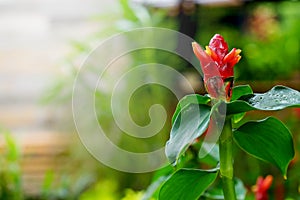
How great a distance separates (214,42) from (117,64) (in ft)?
4.10

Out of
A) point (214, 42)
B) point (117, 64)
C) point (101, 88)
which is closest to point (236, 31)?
point (117, 64)

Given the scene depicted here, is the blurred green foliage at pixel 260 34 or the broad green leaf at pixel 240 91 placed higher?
the broad green leaf at pixel 240 91

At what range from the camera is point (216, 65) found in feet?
1.59

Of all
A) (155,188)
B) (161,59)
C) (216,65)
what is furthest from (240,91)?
(161,59)

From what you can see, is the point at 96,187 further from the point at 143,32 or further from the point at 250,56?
the point at 250,56

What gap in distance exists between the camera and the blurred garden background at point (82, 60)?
4.94 ft

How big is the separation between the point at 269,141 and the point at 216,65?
8 cm

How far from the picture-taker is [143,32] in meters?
1.49

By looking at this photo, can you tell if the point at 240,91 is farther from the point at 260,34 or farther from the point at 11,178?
the point at 260,34

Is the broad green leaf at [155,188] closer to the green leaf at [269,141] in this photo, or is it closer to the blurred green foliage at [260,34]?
the green leaf at [269,141]

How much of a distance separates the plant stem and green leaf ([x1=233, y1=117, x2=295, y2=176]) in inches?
0.5

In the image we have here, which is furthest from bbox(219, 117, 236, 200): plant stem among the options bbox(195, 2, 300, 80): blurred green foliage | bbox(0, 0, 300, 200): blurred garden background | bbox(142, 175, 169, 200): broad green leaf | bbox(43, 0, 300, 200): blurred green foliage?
bbox(195, 2, 300, 80): blurred green foliage

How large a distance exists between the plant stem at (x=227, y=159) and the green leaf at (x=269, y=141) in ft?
0.04

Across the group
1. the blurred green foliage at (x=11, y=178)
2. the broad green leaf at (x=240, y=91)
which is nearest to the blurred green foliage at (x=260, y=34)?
the blurred green foliage at (x=11, y=178)
